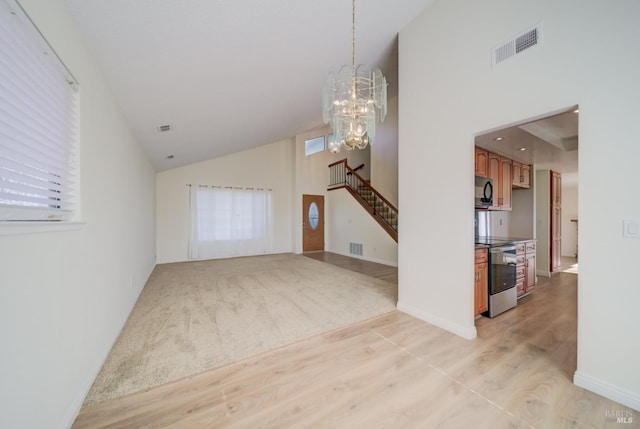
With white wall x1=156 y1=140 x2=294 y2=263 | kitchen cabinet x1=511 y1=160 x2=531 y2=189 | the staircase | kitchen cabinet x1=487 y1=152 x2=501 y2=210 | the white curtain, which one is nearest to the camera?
kitchen cabinet x1=487 y1=152 x2=501 y2=210

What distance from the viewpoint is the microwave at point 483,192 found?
11.0 ft

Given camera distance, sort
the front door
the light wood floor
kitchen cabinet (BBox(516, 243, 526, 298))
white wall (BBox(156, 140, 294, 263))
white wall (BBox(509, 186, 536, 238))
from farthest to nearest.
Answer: the front door → white wall (BBox(156, 140, 294, 263)) → white wall (BBox(509, 186, 536, 238)) → kitchen cabinet (BBox(516, 243, 526, 298)) → the light wood floor

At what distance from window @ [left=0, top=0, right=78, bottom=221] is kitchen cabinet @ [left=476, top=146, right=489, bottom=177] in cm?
424

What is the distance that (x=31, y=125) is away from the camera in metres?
Answer: 1.16

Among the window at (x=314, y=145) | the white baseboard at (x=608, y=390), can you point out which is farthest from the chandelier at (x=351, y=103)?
the window at (x=314, y=145)

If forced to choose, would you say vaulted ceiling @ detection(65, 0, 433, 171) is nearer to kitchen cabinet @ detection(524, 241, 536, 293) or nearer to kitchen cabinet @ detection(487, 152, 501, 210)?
kitchen cabinet @ detection(487, 152, 501, 210)

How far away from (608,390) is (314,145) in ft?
27.8

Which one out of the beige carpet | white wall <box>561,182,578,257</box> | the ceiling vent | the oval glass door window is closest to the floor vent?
the oval glass door window

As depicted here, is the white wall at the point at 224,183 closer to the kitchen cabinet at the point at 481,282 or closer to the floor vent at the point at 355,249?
the floor vent at the point at 355,249

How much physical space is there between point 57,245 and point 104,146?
127 centimetres

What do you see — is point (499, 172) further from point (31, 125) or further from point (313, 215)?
point (313, 215)

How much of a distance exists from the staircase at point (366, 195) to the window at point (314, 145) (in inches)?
31.5

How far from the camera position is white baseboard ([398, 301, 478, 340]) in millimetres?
2432

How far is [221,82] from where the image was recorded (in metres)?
2.65
